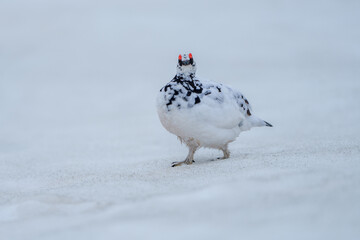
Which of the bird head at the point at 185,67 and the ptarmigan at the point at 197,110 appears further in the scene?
the bird head at the point at 185,67

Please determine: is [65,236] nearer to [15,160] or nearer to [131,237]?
[131,237]

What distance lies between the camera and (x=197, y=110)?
133 inches

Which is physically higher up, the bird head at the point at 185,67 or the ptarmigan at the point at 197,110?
the bird head at the point at 185,67

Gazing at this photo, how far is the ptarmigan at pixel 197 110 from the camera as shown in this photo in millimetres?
3391

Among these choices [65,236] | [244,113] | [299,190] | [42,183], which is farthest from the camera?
[244,113]

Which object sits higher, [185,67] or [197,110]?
[185,67]

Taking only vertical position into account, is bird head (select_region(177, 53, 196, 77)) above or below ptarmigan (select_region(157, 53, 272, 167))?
above

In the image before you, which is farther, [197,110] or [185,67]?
[185,67]

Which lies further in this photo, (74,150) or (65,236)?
(74,150)

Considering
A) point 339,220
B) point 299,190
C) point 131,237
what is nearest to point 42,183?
point 131,237

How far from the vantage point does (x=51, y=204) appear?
269cm

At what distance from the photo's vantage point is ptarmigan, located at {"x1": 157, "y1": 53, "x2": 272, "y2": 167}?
11.1 feet

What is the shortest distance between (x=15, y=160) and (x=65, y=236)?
2.86 metres

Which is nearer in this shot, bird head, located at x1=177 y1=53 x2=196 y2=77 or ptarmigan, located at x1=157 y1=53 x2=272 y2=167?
ptarmigan, located at x1=157 y1=53 x2=272 y2=167
